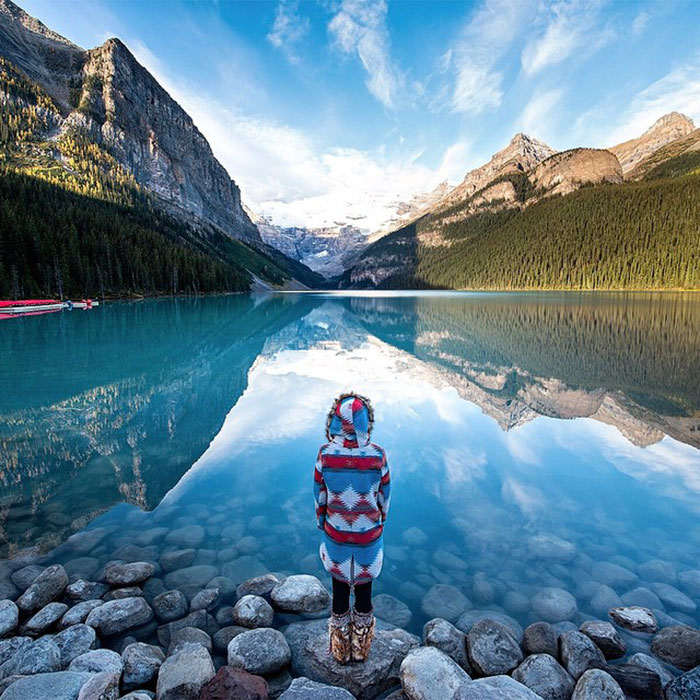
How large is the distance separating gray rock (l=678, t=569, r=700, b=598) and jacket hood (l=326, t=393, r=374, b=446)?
19.9 ft

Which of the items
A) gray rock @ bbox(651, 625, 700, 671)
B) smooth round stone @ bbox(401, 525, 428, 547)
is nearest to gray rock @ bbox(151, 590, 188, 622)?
smooth round stone @ bbox(401, 525, 428, 547)

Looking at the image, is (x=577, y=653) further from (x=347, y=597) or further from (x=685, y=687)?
(x=347, y=597)

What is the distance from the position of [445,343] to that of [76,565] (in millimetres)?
27487

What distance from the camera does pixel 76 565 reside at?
20.9 feet

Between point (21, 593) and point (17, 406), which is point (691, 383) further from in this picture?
point (17, 406)

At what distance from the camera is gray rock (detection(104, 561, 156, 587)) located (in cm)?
591

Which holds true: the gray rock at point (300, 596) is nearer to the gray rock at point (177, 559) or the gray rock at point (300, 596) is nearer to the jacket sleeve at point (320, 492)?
the gray rock at point (177, 559)

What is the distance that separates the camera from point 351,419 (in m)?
4.04

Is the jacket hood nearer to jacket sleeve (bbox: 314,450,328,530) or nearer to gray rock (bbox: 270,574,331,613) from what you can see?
jacket sleeve (bbox: 314,450,328,530)

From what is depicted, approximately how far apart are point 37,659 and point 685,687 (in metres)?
6.72

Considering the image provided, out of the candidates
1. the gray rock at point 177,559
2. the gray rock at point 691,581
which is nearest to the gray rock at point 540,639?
the gray rock at point 691,581

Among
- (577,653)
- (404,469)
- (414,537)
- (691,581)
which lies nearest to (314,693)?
(577,653)

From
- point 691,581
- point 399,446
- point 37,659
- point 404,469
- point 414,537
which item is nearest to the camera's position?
point 37,659

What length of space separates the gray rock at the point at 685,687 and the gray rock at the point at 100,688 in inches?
214
